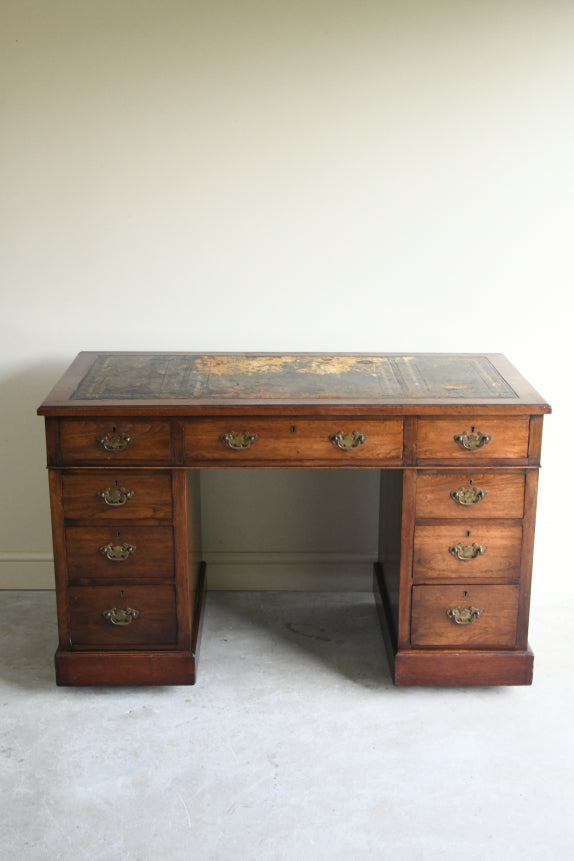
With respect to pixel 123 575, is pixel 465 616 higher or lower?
A: lower

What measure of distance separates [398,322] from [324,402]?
2.42 ft

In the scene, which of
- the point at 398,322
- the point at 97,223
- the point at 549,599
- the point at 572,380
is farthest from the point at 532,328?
the point at 97,223

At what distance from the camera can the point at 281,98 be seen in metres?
3.06

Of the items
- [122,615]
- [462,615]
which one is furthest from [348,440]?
[122,615]

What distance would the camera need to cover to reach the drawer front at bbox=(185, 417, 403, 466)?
264cm

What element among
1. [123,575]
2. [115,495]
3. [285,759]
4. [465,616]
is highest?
[115,495]

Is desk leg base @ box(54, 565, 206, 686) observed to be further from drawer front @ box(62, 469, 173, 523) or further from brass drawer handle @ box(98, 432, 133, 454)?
brass drawer handle @ box(98, 432, 133, 454)

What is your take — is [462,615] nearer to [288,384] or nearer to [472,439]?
[472,439]

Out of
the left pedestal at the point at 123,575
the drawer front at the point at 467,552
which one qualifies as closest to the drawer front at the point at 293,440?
the left pedestal at the point at 123,575

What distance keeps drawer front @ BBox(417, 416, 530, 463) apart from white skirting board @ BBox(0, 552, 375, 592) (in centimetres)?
93

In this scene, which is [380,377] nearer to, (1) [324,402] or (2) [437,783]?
(1) [324,402]

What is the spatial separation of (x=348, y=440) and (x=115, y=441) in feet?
2.16

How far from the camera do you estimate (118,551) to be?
2760 millimetres

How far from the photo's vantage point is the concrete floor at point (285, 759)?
2248mm
